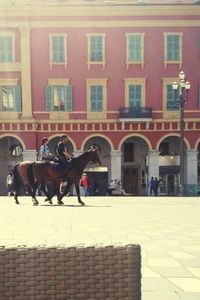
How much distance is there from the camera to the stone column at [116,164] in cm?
3066

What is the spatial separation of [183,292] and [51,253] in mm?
2299

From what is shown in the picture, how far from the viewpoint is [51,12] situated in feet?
101

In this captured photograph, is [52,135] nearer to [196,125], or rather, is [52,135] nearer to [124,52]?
[124,52]

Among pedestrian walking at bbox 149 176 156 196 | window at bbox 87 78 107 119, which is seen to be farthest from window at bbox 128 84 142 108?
pedestrian walking at bbox 149 176 156 196

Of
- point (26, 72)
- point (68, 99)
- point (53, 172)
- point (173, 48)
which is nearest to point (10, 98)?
point (26, 72)

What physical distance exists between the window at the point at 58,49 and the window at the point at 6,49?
9.17 ft

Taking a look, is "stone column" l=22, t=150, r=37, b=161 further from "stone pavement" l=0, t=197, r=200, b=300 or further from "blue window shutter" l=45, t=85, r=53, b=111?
"stone pavement" l=0, t=197, r=200, b=300

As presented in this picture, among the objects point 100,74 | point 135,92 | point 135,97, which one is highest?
point 100,74

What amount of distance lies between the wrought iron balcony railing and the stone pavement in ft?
61.4

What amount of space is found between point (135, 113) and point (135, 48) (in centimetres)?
468

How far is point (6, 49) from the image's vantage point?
30688 mm

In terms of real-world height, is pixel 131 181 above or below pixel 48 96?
below

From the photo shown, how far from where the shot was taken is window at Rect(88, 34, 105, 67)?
3100 cm

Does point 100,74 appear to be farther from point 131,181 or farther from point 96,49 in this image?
point 131,181
